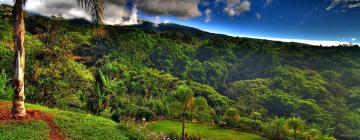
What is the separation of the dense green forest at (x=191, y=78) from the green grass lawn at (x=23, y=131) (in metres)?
4.23

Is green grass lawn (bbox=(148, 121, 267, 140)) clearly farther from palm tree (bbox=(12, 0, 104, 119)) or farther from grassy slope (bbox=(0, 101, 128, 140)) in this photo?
palm tree (bbox=(12, 0, 104, 119))

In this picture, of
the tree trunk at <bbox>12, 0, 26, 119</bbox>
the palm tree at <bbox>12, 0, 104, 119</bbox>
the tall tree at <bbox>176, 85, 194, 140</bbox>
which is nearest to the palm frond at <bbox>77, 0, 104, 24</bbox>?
the palm tree at <bbox>12, 0, 104, 119</bbox>

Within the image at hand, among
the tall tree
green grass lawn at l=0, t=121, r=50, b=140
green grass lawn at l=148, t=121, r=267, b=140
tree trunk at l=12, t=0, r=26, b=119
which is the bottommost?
green grass lawn at l=148, t=121, r=267, b=140

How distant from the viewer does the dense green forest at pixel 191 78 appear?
2689 centimetres

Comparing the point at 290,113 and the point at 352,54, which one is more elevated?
the point at 352,54

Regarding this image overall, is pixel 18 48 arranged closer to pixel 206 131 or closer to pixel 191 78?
pixel 206 131

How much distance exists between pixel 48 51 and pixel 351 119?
181 feet

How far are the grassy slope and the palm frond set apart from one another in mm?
4500

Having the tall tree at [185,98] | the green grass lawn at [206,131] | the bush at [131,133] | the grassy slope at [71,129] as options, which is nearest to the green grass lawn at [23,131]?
the grassy slope at [71,129]

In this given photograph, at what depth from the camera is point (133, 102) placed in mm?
52562

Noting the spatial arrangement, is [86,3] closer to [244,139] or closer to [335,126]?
[244,139]

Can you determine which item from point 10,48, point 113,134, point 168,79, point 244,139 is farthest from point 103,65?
point 113,134

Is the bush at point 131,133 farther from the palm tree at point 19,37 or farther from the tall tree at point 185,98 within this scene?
the tall tree at point 185,98

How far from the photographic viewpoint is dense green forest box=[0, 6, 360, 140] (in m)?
26.9
